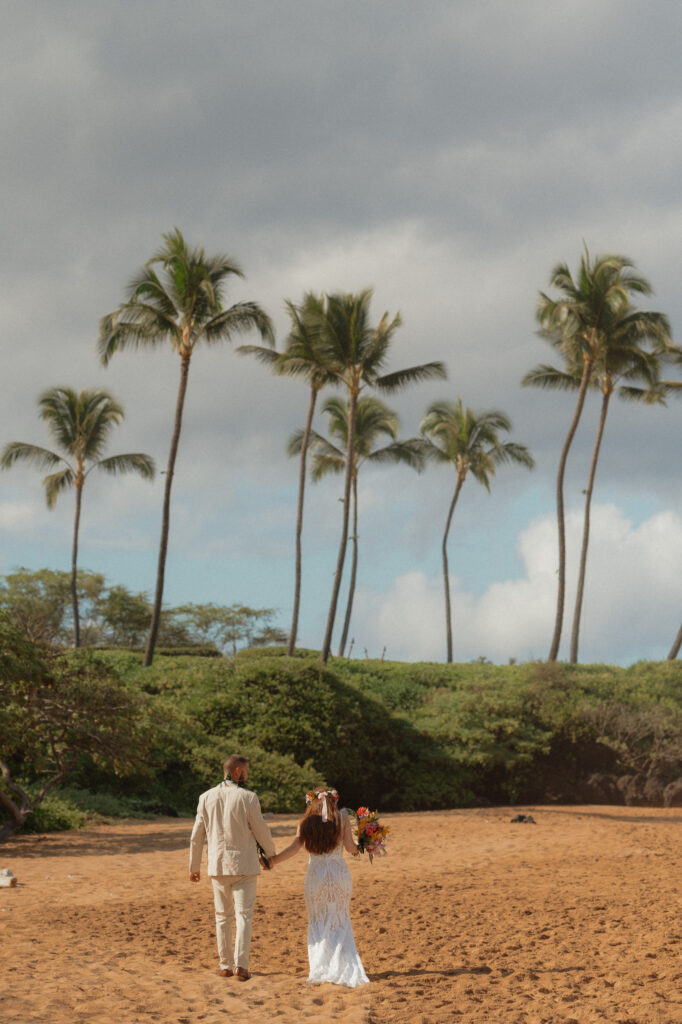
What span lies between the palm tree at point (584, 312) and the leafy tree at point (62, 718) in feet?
61.9

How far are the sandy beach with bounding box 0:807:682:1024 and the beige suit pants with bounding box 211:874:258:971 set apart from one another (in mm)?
249

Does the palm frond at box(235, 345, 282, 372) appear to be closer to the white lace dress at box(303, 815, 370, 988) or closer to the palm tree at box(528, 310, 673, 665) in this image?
the palm tree at box(528, 310, 673, 665)

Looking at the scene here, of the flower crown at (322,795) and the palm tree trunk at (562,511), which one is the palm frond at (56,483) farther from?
the flower crown at (322,795)

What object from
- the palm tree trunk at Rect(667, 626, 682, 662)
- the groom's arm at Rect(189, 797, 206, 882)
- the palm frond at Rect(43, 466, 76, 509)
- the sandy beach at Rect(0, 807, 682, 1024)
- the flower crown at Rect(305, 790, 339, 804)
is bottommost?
the sandy beach at Rect(0, 807, 682, 1024)

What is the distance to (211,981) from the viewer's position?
6664 millimetres

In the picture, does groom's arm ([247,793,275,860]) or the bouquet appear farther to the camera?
the bouquet

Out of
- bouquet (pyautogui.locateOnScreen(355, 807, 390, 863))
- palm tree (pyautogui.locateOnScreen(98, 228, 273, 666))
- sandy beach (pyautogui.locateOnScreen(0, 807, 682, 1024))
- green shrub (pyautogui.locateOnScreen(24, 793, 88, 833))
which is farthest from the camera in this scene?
palm tree (pyautogui.locateOnScreen(98, 228, 273, 666))

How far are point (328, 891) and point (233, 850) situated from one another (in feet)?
2.23

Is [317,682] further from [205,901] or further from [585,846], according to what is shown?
[205,901]

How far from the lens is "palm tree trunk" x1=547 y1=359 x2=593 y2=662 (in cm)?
3080

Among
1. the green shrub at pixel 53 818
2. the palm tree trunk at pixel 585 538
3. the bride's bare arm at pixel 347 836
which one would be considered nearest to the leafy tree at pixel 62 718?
the green shrub at pixel 53 818

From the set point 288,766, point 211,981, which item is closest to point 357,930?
point 211,981

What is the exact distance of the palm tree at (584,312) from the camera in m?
30.6

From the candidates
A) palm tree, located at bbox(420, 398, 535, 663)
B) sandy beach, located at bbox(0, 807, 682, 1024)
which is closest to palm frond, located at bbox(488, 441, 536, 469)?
palm tree, located at bbox(420, 398, 535, 663)
